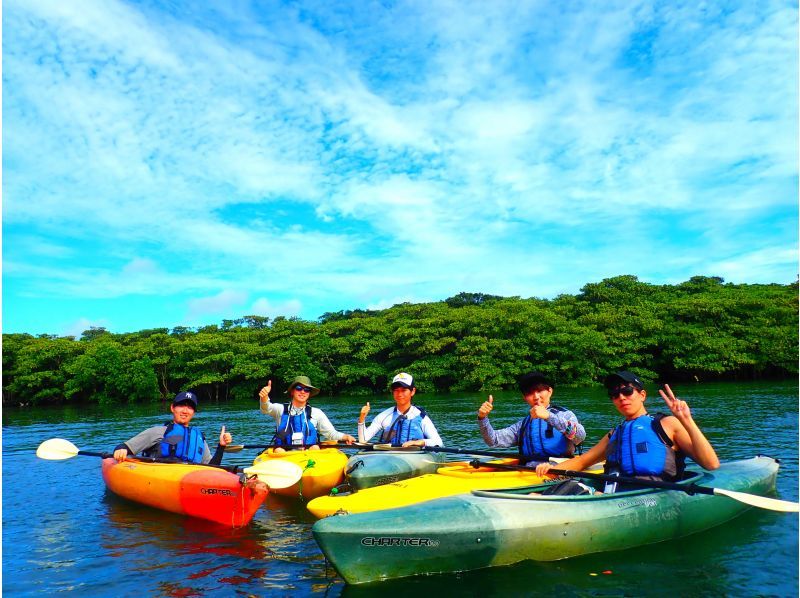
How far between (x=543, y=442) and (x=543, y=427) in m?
0.16

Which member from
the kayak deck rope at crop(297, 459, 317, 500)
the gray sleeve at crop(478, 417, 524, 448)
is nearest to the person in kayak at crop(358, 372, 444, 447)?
the kayak deck rope at crop(297, 459, 317, 500)

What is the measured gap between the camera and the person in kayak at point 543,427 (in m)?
5.71

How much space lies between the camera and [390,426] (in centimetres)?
786

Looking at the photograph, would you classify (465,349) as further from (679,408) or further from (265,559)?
(679,408)

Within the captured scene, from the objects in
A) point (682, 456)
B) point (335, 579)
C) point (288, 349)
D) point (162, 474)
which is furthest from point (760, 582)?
point (288, 349)

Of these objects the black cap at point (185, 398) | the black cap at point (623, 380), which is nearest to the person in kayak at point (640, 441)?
the black cap at point (623, 380)

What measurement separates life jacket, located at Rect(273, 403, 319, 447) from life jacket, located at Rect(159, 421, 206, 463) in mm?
1199

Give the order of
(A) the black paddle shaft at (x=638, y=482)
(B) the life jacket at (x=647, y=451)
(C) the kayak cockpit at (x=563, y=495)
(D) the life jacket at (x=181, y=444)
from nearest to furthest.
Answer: (A) the black paddle shaft at (x=638, y=482) → (C) the kayak cockpit at (x=563, y=495) → (B) the life jacket at (x=647, y=451) → (D) the life jacket at (x=181, y=444)

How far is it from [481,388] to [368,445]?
24.1 m

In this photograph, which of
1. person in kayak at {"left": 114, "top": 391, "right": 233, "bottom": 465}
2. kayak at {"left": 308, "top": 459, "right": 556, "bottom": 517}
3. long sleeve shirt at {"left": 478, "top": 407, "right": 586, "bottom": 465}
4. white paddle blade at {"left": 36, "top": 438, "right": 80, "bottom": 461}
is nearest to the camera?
kayak at {"left": 308, "top": 459, "right": 556, "bottom": 517}

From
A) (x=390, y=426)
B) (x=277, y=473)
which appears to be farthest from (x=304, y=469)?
(x=390, y=426)

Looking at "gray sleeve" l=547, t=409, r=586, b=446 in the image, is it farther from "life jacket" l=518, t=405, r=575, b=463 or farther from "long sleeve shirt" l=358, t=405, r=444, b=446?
"long sleeve shirt" l=358, t=405, r=444, b=446

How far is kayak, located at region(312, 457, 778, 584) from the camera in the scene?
4.02m

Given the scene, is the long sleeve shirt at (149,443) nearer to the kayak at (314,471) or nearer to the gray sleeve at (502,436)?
the kayak at (314,471)
